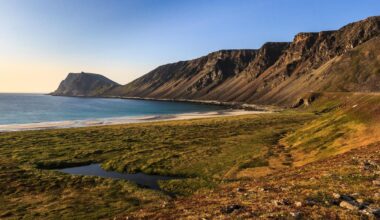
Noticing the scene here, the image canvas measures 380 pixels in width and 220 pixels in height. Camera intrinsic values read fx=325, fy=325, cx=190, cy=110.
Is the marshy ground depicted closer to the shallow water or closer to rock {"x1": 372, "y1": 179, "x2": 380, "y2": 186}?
rock {"x1": 372, "y1": 179, "x2": 380, "y2": 186}

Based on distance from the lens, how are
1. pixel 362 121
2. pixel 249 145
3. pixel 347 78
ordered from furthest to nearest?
pixel 347 78 < pixel 249 145 < pixel 362 121

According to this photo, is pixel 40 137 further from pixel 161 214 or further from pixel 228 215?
pixel 228 215

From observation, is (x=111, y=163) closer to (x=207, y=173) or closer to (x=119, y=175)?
(x=119, y=175)

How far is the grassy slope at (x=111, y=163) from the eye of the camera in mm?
34250

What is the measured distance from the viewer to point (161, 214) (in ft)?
78.5

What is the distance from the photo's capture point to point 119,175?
49.8 m

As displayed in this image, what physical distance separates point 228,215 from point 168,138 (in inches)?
2538

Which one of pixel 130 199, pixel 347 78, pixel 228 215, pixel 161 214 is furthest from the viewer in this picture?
pixel 347 78

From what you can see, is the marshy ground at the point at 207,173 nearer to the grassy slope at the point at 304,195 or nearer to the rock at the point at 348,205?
the grassy slope at the point at 304,195

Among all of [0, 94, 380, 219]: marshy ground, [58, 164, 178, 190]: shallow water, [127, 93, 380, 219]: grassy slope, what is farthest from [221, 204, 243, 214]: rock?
[58, 164, 178, 190]: shallow water

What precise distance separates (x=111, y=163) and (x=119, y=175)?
7801mm

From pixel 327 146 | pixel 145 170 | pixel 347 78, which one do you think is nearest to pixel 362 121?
pixel 327 146

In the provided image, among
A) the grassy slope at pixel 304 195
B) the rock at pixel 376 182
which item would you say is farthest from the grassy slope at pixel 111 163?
the rock at pixel 376 182

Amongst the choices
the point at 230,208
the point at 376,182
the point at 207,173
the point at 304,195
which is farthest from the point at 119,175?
the point at 376,182
